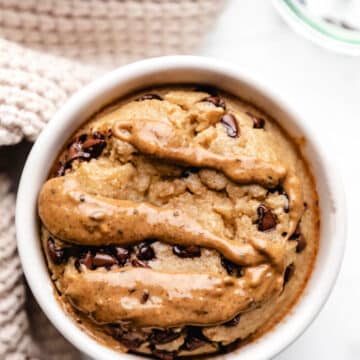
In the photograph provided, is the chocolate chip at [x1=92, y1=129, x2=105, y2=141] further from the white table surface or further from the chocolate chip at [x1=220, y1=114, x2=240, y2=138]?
the white table surface

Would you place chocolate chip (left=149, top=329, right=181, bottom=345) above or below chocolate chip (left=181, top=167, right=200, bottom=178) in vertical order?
below

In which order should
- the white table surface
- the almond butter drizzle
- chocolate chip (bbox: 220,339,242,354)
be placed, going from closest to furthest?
the almond butter drizzle, chocolate chip (bbox: 220,339,242,354), the white table surface

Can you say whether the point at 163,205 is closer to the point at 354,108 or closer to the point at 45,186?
the point at 45,186

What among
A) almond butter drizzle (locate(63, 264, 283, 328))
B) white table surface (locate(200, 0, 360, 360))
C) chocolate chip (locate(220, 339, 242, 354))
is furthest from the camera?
white table surface (locate(200, 0, 360, 360))

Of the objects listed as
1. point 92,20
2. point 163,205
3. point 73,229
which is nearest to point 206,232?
point 163,205

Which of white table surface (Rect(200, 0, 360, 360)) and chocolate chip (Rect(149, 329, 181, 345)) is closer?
chocolate chip (Rect(149, 329, 181, 345))

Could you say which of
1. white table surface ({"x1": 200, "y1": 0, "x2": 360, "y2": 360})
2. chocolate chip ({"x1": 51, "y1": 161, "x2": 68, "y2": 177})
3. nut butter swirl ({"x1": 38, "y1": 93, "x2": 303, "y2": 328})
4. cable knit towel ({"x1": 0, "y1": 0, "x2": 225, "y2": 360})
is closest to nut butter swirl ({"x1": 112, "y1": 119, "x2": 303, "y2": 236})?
nut butter swirl ({"x1": 38, "y1": 93, "x2": 303, "y2": 328})

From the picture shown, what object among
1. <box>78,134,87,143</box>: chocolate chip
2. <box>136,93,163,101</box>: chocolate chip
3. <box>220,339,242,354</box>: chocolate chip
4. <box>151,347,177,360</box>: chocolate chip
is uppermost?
<box>136,93,163,101</box>: chocolate chip

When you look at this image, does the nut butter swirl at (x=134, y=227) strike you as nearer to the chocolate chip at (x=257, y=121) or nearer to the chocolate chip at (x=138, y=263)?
the chocolate chip at (x=138, y=263)
